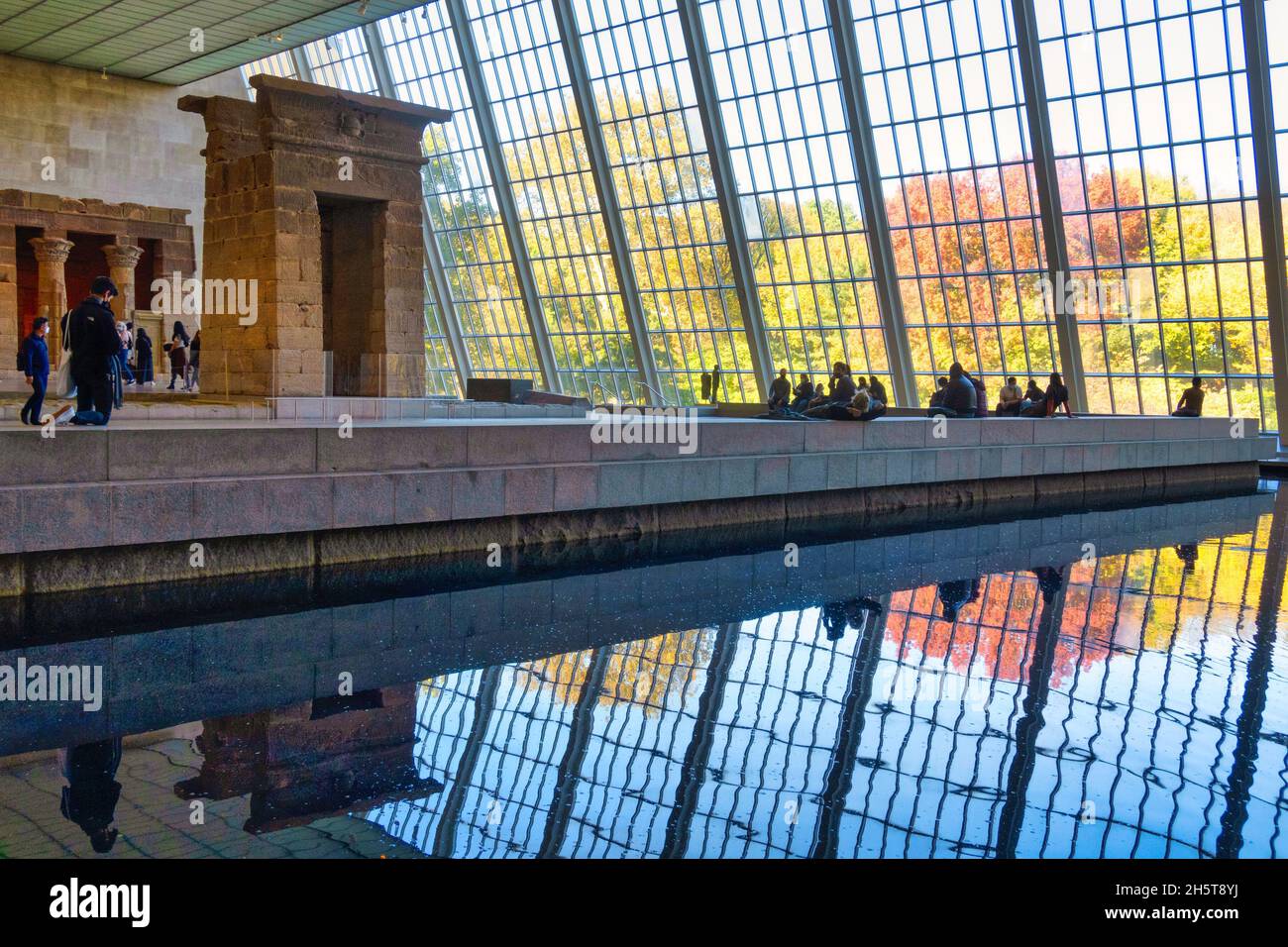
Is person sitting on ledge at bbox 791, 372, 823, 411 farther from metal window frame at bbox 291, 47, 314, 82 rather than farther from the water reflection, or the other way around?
metal window frame at bbox 291, 47, 314, 82

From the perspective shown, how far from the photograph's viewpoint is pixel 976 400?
20875mm

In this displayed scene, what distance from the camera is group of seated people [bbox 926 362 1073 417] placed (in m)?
20.5

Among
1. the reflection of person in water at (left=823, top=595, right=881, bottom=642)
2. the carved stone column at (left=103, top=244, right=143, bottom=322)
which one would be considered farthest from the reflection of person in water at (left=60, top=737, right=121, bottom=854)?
the carved stone column at (left=103, top=244, right=143, bottom=322)

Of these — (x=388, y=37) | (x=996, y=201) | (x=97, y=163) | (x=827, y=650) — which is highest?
(x=388, y=37)

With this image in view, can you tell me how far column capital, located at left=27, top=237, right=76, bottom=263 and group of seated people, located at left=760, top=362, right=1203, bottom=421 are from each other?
2200 centimetres

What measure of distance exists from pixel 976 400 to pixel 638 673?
48.3 ft

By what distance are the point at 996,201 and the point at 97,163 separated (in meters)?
29.9

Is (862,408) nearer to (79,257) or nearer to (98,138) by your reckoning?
(79,257)

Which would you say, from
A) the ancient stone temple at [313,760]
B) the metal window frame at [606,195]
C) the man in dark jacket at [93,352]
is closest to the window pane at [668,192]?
the metal window frame at [606,195]

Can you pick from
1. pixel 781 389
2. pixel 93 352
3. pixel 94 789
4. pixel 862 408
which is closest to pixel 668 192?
pixel 781 389

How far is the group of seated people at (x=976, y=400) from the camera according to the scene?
808 inches

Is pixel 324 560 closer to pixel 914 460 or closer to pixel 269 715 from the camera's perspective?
pixel 269 715

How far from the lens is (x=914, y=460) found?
17.0 meters
